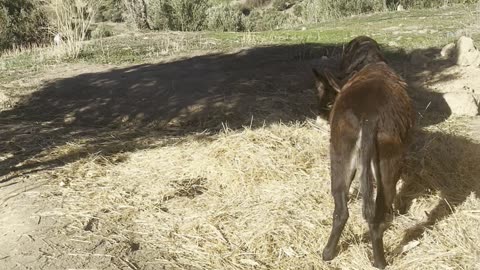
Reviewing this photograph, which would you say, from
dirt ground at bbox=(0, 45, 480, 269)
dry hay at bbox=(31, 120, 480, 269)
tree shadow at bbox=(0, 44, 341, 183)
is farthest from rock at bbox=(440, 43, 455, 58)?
dry hay at bbox=(31, 120, 480, 269)

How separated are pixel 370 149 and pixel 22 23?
54.2 ft

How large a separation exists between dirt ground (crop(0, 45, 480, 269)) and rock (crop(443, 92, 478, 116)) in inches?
5.7

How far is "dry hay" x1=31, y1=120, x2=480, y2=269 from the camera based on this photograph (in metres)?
3.57

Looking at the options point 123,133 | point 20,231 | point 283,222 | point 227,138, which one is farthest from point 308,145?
point 20,231

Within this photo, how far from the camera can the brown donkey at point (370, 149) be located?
3.13 metres

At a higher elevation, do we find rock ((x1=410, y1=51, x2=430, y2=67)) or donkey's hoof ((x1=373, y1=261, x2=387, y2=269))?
rock ((x1=410, y1=51, x2=430, y2=67))

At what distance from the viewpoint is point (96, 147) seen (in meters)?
5.53

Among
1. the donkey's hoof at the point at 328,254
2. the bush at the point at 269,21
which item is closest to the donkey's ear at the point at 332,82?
the donkey's hoof at the point at 328,254

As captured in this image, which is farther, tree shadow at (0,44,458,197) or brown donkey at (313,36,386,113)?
tree shadow at (0,44,458,197)

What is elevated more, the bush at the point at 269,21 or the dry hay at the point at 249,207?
the bush at the point at 269,21

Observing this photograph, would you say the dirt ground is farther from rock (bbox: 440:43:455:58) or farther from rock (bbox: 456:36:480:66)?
rock (bbox: 440:43:455:58)

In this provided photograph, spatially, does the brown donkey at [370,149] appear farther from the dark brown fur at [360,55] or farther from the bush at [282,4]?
the bush at [282,4]

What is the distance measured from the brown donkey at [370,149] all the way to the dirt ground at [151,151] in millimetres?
432

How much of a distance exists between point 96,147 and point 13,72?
4873 mm
